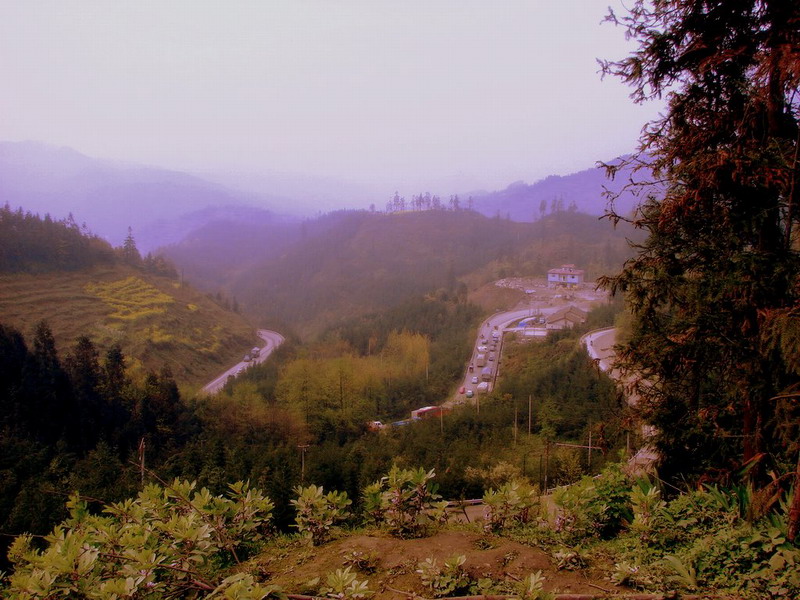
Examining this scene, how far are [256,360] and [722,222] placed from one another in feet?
98.8

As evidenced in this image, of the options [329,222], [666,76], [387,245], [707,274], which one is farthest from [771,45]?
[329,222]

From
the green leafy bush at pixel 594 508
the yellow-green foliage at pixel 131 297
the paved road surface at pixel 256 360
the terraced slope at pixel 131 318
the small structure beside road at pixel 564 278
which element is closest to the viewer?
the green leafy bush at pixel 594 508

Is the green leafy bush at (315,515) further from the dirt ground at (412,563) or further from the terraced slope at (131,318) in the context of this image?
the terraced slope at (131,318)

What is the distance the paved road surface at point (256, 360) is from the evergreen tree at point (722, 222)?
21.8 meters

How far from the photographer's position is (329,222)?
9312 centimetres

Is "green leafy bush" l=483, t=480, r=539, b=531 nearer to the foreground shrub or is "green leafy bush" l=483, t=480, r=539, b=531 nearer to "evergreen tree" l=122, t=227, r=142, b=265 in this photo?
the foreground shrub

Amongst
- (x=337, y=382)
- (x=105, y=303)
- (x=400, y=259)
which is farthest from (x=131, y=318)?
(x=400, y=259)

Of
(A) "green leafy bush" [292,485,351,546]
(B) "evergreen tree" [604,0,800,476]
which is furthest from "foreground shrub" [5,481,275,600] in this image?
(B) "evergreen tree" [604,0,800,476]

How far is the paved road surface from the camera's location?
84.4 feet

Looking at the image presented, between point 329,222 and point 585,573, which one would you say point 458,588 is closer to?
point 585,573

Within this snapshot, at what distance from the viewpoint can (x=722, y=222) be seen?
3463 millimetres

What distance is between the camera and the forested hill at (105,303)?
1013 inches

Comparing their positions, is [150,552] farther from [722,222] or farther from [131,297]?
[131,297]

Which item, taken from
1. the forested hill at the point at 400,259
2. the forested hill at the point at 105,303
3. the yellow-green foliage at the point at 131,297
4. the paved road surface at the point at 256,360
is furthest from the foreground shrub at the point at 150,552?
the forested hill at the point at 400,259
